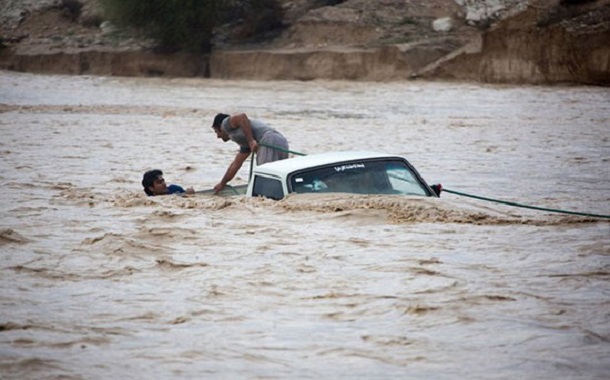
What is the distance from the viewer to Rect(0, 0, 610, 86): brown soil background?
34.8 meters

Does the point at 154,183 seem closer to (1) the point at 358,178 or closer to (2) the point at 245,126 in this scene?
(2) the point at 245,126

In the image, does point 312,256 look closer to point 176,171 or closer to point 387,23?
point 176,171

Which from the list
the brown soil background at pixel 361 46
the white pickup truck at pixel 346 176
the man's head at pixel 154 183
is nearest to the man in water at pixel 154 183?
the man's head at pixel 154 183

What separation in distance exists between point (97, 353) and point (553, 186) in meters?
10.6

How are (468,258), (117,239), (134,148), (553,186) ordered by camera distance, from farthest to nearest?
(134,148) → (553,186) → (117,239) → (468,258)

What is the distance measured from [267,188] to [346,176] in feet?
2.92

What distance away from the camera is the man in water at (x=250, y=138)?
42.1ft

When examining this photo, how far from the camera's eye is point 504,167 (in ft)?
60.3

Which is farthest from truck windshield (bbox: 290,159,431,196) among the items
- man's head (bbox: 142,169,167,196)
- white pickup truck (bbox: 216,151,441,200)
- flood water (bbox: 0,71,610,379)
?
man's head (bbox: 142,169,167,196)

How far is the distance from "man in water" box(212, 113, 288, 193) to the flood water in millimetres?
1131

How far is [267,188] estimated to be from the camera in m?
10.5

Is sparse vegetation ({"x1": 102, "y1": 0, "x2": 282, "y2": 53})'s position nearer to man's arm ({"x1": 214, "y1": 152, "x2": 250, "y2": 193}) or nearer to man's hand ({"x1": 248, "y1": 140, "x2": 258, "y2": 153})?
man's arm ({"x1": 214, "y1": 152, "x2": 250, "y2": 193})

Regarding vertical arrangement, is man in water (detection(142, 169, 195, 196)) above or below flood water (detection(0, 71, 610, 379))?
above

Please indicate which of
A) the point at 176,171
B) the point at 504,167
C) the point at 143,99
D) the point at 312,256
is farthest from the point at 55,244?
the point at 143,99
